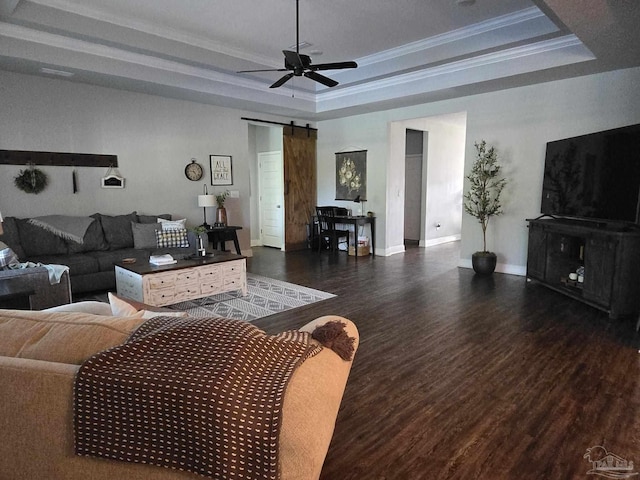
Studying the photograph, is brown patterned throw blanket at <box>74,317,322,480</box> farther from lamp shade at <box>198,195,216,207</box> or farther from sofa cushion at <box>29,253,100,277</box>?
lamp shade at <box>198,195,216,207</box>

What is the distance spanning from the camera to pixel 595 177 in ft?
14.0

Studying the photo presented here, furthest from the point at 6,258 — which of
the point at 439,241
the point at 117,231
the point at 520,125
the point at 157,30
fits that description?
the point at 439,241

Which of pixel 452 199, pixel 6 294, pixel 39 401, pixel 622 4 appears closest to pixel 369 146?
pixel 452 199

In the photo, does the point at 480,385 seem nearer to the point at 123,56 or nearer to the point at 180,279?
the point at 180,279

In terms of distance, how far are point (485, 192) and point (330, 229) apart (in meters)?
3.00

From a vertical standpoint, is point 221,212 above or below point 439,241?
above

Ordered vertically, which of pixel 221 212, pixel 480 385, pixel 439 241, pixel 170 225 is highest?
pixel 221 212

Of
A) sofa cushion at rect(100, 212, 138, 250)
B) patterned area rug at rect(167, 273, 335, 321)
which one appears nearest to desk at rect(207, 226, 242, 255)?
sofa cushion at rect(100, 212, 138, 250)

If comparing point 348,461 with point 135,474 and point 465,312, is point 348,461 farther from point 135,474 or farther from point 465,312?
point 465,312

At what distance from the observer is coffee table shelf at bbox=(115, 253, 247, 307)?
3.97m

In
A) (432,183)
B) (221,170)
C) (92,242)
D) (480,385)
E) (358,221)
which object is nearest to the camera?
(480,385)

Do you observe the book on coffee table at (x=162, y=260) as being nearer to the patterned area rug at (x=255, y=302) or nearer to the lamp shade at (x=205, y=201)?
the patterned area rug at (x=255, y=302)

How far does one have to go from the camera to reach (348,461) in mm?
1925

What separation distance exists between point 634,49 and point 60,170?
692 cm
